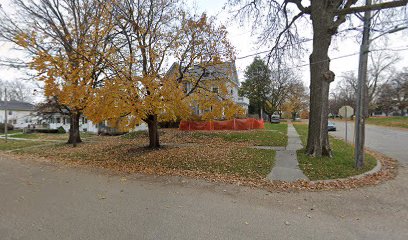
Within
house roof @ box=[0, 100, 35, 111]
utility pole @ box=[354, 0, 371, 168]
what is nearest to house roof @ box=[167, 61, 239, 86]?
utility pole @ box=[354, 0, 371, 168]

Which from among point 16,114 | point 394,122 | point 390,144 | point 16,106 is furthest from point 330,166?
point 16,106

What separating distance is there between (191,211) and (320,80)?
7807mm

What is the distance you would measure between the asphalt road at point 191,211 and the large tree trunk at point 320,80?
9.57ft

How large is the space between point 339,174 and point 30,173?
10.6 meters

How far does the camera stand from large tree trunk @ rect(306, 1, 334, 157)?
947 centimetres

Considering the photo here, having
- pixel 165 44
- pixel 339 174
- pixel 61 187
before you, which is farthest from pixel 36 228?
pixel 165 44

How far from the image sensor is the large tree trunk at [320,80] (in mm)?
9469

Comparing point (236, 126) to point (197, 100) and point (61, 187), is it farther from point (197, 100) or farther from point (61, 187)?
point (61, 187)

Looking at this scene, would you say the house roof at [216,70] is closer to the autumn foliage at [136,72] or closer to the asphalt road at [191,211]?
the autumn foliage at [136,72]

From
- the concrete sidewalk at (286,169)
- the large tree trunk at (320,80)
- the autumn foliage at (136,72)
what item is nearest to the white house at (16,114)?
the autumn foliage at (136,72)

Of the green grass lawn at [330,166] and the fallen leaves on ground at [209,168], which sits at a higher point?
the green grass lawn at [330,166]

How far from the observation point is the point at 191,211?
459cm

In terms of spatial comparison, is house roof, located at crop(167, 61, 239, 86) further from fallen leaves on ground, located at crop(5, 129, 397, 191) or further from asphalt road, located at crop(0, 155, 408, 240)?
asphalt road, located at crop(0, 155, 408, 240)

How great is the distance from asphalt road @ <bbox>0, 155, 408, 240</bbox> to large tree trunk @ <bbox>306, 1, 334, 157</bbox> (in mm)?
2916
